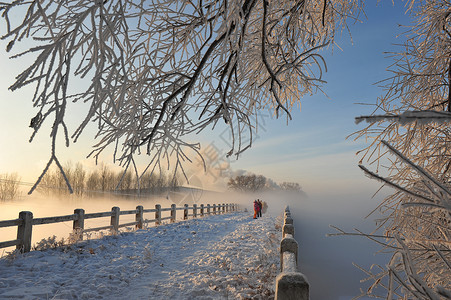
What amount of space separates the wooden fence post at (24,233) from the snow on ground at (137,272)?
1.53 feet

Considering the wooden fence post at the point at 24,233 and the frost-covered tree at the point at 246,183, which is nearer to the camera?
the wooden fence post at the point at 24,233

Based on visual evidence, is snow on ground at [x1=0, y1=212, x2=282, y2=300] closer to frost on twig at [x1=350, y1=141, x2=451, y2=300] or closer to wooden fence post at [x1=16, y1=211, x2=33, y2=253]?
wooden fence post at [x1=16, y1=211, x2=33, y2=253]

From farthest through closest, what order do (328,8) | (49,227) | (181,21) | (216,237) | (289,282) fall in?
(49,227) → (216,237) → (328,8) → (181,21) → (289,282)

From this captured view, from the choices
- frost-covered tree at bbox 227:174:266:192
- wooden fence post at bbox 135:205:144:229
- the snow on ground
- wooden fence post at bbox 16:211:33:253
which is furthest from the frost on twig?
frost-covered tree at bbox 227:174:266:192

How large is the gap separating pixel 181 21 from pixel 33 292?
4708mm

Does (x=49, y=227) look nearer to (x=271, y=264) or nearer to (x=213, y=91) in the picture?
(x=271, y=264)

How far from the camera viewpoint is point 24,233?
6594 mm

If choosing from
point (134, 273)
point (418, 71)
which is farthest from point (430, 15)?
point (134, 273)

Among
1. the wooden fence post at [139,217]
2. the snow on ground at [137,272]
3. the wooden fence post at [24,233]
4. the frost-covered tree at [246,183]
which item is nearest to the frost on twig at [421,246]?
the snow on ground at [137,272]

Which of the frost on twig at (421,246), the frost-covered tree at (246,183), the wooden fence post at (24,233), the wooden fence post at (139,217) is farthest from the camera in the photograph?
the frost-covered tree at (246,183)

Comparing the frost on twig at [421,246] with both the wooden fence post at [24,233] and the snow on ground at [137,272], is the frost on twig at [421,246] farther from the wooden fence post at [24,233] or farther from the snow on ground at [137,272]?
the wooden fence post at [24,233]

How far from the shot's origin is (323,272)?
9.22 metres

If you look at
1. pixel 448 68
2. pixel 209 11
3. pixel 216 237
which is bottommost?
pixel 216 237

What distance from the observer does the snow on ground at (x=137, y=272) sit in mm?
4793
